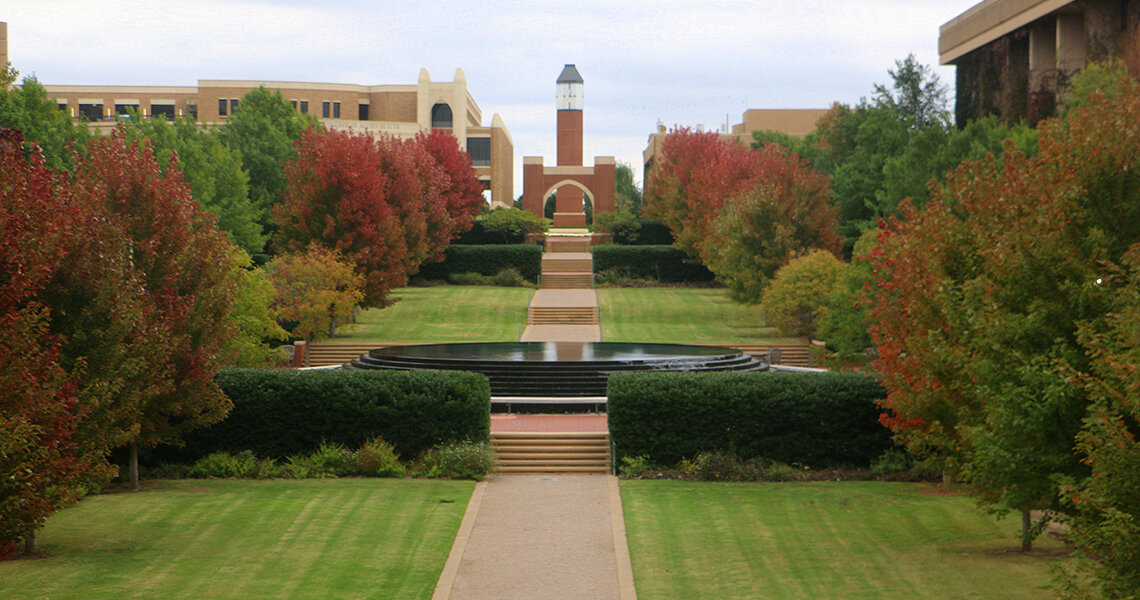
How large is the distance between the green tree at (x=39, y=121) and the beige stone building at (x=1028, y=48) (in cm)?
3864

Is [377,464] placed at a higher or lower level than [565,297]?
lower

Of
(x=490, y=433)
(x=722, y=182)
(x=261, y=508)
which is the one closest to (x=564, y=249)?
(x=722, y=182)

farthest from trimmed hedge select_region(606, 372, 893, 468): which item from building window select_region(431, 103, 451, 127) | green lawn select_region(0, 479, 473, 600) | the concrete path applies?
building window select_region(431, 103, 451, 127)

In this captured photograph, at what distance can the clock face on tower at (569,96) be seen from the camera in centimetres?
8588

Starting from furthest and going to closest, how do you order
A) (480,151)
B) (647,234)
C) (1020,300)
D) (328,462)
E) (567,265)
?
(480,151) → (647,234) → (567,265) → (328,462) → (1020,300)

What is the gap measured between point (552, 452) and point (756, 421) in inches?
167

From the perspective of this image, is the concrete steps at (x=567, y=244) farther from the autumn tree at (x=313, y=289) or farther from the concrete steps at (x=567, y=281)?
the autumn tree at (x=313, y=289)

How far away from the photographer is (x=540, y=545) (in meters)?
15.8

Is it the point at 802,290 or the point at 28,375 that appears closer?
the point at 28,375

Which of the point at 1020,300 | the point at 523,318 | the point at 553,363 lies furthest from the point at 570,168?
the point at 1020,300

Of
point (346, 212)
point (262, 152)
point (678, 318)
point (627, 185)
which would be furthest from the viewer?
point (627, 185)

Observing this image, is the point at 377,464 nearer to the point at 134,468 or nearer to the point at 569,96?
the point at 134,468

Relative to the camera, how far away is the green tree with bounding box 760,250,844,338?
37.8 metres

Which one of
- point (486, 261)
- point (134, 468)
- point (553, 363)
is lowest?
point (134, 468)
